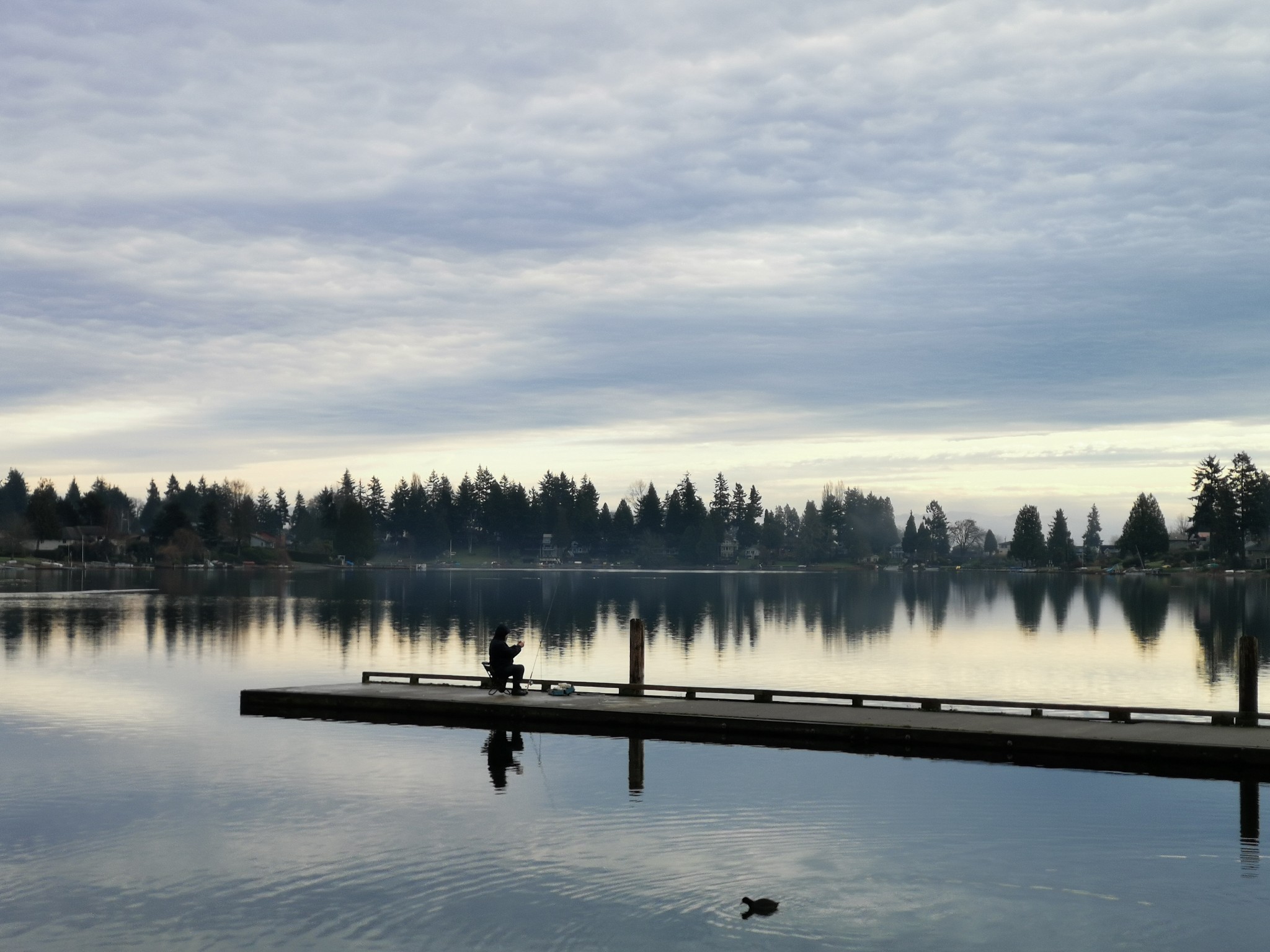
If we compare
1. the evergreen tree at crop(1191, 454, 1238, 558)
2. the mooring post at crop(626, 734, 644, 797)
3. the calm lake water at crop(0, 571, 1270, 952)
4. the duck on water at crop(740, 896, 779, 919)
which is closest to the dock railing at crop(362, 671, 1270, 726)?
the mooring post at crop(626, 734, 644, 797)

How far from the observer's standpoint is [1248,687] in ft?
87.9

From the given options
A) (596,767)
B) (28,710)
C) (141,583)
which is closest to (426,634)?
(28,710)

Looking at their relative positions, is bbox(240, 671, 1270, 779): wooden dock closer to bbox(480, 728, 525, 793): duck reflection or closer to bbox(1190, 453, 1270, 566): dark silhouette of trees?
bbox(480, 728, 525, 793): duck reflection

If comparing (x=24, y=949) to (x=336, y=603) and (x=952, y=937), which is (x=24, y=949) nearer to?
(x=952, y=937)

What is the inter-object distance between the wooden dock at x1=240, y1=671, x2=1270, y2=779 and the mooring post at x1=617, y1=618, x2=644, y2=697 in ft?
0.31

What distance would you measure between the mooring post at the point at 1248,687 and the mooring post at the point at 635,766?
13.0 m

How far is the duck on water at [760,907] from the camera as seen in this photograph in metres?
15.2

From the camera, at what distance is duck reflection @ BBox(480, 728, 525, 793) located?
24.6m

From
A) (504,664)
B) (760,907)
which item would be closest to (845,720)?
(504,664)

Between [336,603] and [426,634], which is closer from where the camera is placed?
[426,634]

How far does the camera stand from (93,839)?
19.1m

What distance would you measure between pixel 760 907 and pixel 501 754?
12.9 m

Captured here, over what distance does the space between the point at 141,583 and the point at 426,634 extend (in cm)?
7979

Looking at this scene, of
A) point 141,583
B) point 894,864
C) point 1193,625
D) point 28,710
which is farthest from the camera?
→ point 141,583
